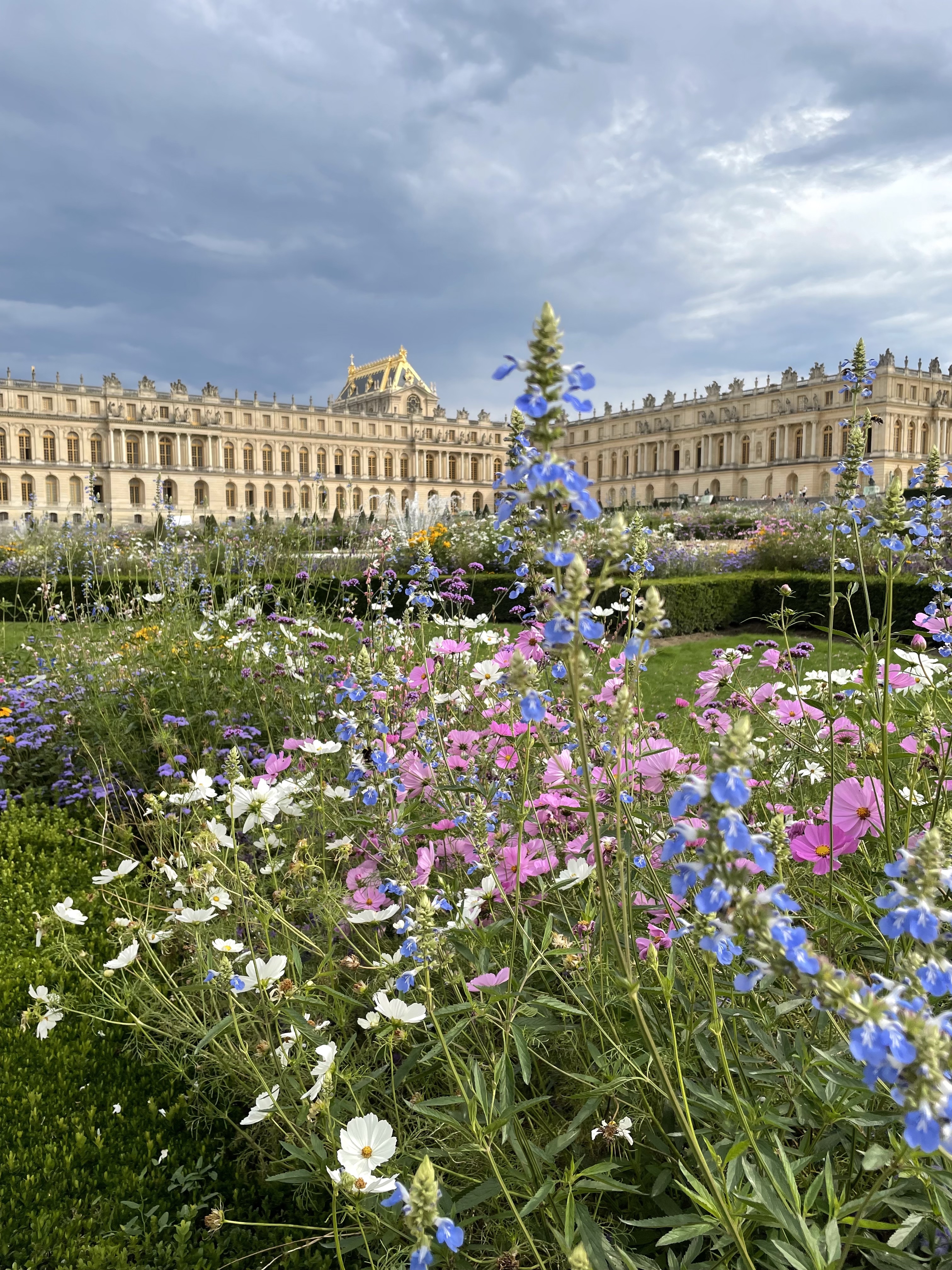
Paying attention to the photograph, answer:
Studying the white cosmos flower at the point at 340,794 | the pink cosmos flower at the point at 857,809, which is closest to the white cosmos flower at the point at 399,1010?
the white cosmos flower at the point at 340,794

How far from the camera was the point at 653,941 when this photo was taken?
62.5 inches

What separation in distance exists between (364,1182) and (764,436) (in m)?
61.4

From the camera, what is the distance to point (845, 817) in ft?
6.06

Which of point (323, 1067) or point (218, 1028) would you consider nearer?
point (323, 1067)

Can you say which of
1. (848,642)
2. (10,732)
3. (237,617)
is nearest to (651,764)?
(237,617)

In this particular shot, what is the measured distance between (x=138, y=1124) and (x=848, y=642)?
8.25m

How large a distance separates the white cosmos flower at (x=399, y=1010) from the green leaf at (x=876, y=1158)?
732mm

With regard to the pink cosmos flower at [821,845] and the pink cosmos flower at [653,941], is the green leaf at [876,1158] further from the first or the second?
the pink cosmos flower at [821,845]

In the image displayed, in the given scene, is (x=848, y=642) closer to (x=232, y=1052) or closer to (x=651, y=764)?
(x=651, y=764)

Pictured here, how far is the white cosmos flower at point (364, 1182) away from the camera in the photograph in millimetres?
1135

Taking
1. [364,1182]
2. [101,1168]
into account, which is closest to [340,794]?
[364,1182]

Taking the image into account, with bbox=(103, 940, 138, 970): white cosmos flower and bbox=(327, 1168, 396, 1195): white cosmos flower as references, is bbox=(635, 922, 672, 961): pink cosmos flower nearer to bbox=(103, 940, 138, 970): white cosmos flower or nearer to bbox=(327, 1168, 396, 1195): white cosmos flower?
bbox=(327, 1168, 396, 1195): white cosmos flower

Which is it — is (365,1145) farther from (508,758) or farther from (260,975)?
(508,758)

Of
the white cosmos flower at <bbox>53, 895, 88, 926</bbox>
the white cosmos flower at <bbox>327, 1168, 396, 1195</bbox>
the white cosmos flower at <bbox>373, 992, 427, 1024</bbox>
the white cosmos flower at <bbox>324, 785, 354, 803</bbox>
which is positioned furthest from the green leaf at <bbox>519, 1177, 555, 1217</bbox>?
the white cosmos flower at <bbox>53, 895, 88, 926</bbox>
